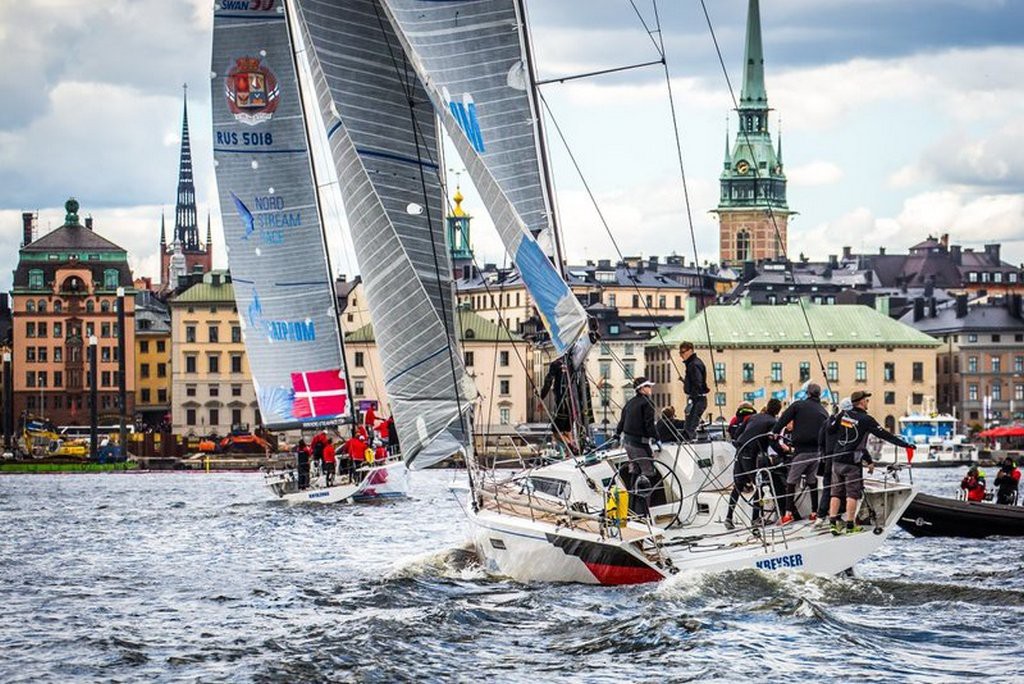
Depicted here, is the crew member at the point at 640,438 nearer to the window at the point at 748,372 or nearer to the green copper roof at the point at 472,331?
the green copper roof at the point at 472,331

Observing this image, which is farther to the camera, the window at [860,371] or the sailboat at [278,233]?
the window at [860,371]

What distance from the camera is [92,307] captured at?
474 feet

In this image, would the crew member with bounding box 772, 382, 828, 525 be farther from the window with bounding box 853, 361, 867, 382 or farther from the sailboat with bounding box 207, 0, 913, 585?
the window with bounding box 853, 361, 867, 382

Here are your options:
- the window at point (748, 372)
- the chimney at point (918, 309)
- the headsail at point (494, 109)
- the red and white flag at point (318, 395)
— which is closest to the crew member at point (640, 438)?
the headsail at point (494, 109)

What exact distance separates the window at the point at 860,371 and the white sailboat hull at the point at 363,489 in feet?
336

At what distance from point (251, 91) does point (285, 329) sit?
477 cm

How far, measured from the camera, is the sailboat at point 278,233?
1716 inches

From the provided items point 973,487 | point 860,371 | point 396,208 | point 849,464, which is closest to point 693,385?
point 849,464

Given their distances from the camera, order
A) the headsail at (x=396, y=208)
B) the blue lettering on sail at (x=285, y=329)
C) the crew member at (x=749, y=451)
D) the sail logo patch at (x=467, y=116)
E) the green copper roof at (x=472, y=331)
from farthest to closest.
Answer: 1. the green copper roof at (x=472, y=331)
2. the blue lettering on sail at (x=285, y=329)
3. the headsail at (x=396, y=208)
4. the sail logo patch at (x=467, y=116)
5. the crew member at (x=749, y=451)

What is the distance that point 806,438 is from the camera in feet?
69.4

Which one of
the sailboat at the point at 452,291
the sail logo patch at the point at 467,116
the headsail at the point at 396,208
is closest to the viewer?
the sailboat at the point at 452,291

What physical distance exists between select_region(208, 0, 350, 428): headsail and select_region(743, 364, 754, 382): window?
10181cm

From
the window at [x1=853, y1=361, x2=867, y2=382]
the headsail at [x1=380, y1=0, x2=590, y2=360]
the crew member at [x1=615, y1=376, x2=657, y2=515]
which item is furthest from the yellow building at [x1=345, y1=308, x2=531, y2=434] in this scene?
the crew member at [x1=615, y1=376, x2=657, y2=515]

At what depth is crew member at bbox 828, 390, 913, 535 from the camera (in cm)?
2036
